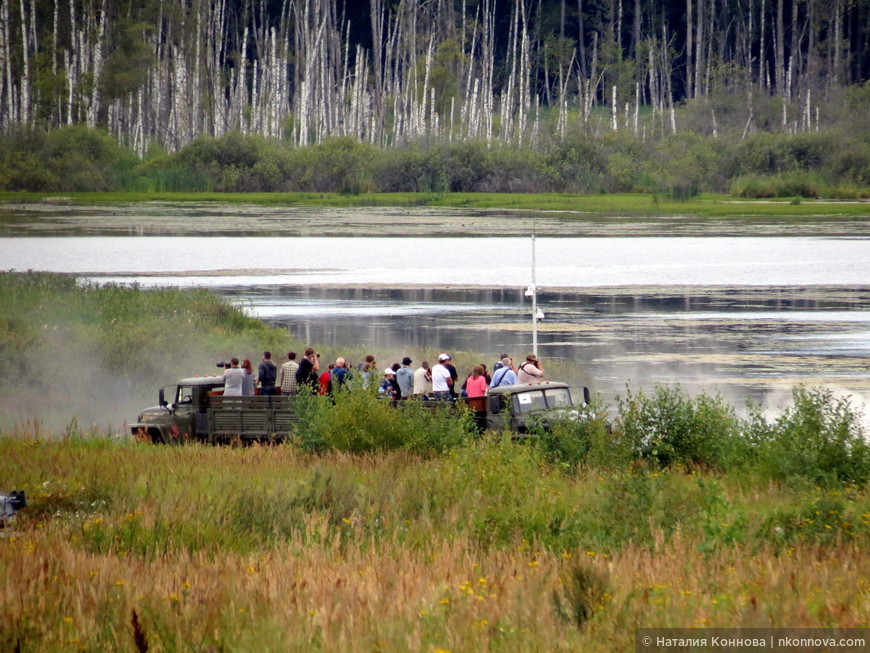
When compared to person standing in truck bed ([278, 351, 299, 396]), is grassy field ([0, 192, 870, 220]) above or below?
above

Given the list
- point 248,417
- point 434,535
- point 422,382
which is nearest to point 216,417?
point 248,417

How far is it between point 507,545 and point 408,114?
106395 mm

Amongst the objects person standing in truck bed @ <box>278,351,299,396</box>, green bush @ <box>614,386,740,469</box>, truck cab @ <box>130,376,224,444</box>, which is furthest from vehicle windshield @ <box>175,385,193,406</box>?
green bush @ <box>614,386,740,469</box>

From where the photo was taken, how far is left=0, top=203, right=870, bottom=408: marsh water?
102 ft

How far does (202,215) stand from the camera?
80938mm

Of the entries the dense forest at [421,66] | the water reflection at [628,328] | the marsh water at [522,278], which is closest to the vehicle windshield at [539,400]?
the water reflection at [628,328]

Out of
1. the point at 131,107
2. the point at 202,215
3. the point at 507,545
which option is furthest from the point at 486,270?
the point at 131,107

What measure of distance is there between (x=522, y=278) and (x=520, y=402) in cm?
3587

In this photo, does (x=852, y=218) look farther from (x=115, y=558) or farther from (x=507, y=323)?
(x=115, y=558)

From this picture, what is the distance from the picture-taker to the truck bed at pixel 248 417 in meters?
18.9

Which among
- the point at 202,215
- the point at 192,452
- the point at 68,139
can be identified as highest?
the point at 68,139

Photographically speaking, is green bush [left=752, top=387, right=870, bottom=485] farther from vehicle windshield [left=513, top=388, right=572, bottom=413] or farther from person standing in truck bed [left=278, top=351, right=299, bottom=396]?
person standing in truck bed [left=278, top=351, right=299, bottom=396]

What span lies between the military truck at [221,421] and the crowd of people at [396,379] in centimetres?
57

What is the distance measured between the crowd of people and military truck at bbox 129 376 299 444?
0.57 m
